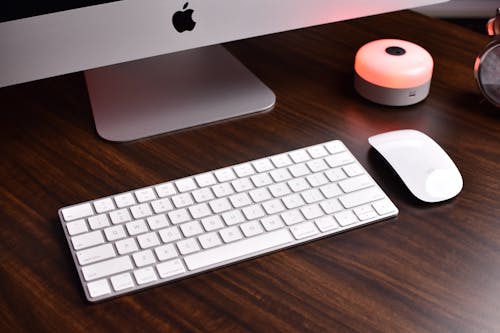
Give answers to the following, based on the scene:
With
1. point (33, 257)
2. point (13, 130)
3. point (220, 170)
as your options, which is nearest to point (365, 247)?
point (220, 170)

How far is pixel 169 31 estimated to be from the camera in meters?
0.85

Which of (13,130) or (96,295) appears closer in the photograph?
(96,295)

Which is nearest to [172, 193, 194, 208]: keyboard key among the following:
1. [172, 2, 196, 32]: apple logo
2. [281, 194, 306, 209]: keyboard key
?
[281, 194, 306, 209]: keyboard key

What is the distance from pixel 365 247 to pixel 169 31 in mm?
348

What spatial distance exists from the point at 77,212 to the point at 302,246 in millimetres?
240

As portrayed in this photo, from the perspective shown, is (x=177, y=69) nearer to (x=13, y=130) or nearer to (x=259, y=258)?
(x=13, y=130)

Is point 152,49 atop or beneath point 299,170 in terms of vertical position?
atop

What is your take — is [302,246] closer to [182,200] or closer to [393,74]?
[182,200]

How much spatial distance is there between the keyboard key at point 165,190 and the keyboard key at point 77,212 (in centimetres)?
7

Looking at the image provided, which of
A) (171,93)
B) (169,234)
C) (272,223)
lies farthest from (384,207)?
(171,93)

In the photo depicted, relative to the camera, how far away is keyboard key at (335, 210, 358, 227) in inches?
29.4

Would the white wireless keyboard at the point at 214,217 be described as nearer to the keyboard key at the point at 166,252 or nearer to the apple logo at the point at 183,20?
the keyboard key at the point at 166,252

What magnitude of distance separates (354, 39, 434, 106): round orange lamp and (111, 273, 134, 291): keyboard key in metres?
0.44

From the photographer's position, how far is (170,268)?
69 cm
